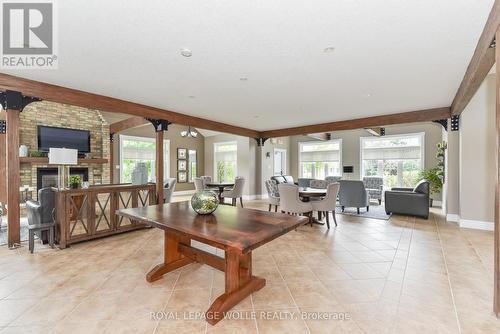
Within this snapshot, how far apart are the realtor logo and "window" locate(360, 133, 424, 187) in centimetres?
912

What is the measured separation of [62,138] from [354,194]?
777 cm

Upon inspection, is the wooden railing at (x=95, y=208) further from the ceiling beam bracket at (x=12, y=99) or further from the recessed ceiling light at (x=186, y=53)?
the recessed ceiling light at (x=186, y=53)

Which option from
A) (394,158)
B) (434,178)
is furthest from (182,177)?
(434,178)

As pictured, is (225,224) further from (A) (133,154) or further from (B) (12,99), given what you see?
(A) (133,154)

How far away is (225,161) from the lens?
10.2m

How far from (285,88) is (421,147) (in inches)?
251

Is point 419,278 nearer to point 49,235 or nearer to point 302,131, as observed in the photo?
point 49,235

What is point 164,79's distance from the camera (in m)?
3.62

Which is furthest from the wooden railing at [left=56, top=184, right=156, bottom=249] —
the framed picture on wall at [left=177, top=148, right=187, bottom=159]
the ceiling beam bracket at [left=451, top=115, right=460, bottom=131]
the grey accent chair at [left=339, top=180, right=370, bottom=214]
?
the ceiling beam bracket at [left=451, top=115, right=460, bottom=131]

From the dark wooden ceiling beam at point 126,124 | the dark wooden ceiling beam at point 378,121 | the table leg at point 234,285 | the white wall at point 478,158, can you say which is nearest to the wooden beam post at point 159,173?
the dark wooden ceiling beam at point 126,124

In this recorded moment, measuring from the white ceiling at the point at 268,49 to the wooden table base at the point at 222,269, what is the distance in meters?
1.95

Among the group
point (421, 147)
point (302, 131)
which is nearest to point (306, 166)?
point (302, 131)

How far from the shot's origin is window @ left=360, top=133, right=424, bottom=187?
7.95 metres

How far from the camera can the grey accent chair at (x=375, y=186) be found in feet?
25.1
